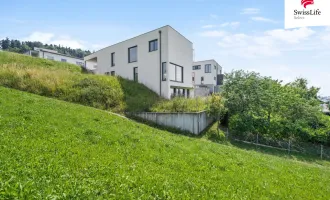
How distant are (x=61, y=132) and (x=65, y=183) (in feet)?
9.18

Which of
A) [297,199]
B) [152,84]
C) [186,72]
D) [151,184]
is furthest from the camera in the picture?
[186,72]

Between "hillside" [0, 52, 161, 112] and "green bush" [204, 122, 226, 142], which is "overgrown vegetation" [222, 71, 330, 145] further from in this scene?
"hillside" [0, 52, 161, 112]

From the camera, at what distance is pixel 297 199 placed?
14.2ft

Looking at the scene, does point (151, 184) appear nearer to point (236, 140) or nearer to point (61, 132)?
point (61, 132)

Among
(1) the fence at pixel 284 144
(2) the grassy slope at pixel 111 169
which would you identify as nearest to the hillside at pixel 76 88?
(2) the grassy slope at pixel 111 169

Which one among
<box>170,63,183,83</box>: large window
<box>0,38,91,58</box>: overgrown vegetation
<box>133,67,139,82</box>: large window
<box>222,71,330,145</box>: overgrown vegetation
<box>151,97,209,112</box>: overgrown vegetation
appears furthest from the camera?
<box>0,38,91,58</box>: overgrown vegetation

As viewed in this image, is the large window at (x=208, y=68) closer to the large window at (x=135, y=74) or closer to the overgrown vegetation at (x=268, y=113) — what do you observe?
the large window at (x=135, y=74)

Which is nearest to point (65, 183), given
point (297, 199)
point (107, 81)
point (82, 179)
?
point (82, 179)

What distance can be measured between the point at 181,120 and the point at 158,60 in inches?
300

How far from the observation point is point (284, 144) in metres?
12.0

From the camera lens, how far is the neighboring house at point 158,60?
1662cm

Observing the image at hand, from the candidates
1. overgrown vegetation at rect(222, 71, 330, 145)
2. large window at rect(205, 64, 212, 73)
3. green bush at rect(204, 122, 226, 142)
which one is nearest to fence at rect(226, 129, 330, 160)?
overgrown vegetation at rect(222, 71, 330, 145)

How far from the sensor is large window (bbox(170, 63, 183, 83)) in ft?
56.3

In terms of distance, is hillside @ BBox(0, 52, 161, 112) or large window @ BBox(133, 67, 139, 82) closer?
hillside @ BBox(0, 52, 161, 112)
